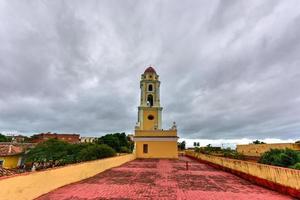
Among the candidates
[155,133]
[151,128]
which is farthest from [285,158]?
[151,128]

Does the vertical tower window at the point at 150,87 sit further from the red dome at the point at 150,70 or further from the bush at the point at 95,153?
the bush at the point at 95,153

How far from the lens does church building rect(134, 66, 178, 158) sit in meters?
26.3

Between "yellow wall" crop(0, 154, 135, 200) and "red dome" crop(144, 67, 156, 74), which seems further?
"red dome" crop(144, 67, 156, 74)

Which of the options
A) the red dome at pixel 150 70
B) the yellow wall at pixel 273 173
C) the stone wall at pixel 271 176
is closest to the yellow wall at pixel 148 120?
the red dome at pixel 150 70

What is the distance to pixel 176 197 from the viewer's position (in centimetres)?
638

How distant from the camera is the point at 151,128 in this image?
28656 millimetres

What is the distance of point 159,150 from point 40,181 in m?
20.7

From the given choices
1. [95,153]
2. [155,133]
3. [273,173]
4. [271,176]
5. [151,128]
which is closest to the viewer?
[273,173]

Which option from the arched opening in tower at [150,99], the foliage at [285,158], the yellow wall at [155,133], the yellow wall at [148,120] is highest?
the arched opening in tower at [150,99]

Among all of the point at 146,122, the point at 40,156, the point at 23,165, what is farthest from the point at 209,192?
the point at 23,165

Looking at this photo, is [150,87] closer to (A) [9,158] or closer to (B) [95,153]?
(B) [95,153]

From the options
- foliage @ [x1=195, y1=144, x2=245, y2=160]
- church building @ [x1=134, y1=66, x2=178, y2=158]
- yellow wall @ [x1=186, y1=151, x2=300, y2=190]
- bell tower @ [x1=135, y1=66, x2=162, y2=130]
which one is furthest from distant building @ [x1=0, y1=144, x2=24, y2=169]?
yellow wall @ [x1=186, y1=151, x2=300, y2=190]

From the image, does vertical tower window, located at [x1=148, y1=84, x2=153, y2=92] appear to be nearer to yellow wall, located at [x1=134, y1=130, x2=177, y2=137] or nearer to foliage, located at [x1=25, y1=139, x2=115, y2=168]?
yellow wall, located at [x1=134, y1=130, x2=177, y2=137]

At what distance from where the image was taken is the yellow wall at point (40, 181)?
4.90 m
